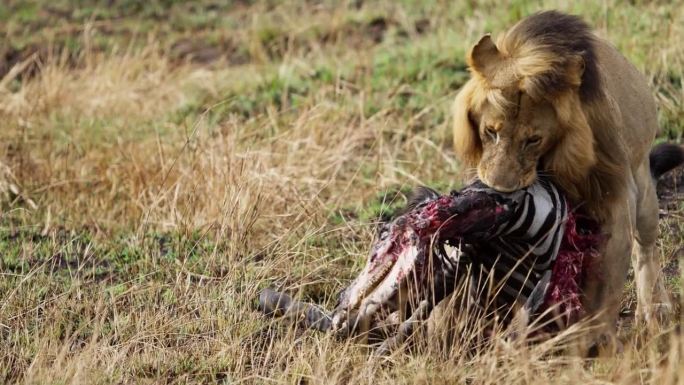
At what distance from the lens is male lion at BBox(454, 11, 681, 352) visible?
4262 millimetres

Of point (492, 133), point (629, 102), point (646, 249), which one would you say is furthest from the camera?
point (646, 249)

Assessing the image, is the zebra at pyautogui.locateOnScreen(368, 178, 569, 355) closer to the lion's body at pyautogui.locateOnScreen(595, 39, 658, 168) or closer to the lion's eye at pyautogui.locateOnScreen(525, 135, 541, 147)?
the lion's eye at pyautogui.locateOnScreen(525, 135, 541, 147)

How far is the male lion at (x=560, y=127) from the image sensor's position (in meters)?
4.26

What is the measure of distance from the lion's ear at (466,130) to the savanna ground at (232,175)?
718mm

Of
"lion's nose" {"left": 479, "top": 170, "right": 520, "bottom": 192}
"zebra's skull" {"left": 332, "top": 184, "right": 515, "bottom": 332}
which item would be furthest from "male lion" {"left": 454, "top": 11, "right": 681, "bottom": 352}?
"zebra's skull" {"left": 332, "top": 184, "right": 515, "bottom": 332}

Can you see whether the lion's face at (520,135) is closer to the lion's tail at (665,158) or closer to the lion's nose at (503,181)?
the lion's nose at (503,181)

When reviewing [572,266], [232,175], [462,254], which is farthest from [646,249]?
[232,175]

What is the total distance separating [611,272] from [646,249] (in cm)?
73

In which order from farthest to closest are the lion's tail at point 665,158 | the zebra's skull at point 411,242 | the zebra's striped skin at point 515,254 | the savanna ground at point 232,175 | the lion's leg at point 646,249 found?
the lion's tail at point 665,158
the lion's leg at point 646,249
the savanna ground at point 232,175
the zebra's striped skin at point 515,254
the zebra's skull at point 411,242

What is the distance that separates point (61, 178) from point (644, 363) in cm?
420

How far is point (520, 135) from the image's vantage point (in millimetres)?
4270

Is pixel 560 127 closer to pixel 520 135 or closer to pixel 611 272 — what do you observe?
pixel 520 135

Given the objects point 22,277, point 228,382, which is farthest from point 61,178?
point 228,382

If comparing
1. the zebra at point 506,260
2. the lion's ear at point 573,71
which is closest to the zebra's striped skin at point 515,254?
the zebra at point 506,260
